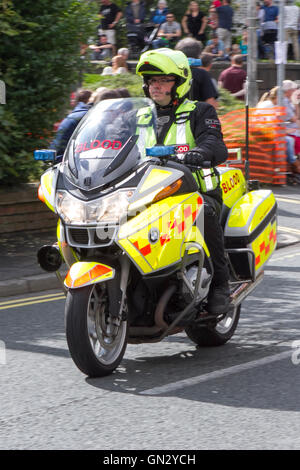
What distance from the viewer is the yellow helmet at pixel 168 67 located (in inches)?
241

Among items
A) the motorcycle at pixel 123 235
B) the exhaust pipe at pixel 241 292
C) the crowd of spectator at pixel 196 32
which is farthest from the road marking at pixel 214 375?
the crowd of spectator at pixel 196 32

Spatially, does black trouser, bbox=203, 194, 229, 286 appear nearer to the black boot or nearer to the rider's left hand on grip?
the black boot

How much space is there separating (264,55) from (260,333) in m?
17.3

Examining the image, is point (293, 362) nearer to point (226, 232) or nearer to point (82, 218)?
point (226, 232)

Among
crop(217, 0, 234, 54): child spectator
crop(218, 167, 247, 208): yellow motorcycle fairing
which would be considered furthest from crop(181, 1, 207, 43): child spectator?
crop(218, 167, 247, 208): yellow motorcycle fairing

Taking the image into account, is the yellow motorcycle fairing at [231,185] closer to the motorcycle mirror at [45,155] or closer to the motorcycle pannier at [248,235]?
the motorcycle pannier at [248,235]

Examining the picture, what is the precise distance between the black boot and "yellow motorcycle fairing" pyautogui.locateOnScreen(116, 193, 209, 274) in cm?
46

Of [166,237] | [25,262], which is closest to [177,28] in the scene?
[25,262]

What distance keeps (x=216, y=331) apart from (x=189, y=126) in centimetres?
140

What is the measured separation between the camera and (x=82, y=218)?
5.56 metres

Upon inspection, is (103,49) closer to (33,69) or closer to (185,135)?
(33,69)

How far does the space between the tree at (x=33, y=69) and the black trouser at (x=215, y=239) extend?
4332 millimetres

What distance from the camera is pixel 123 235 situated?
5.43m
